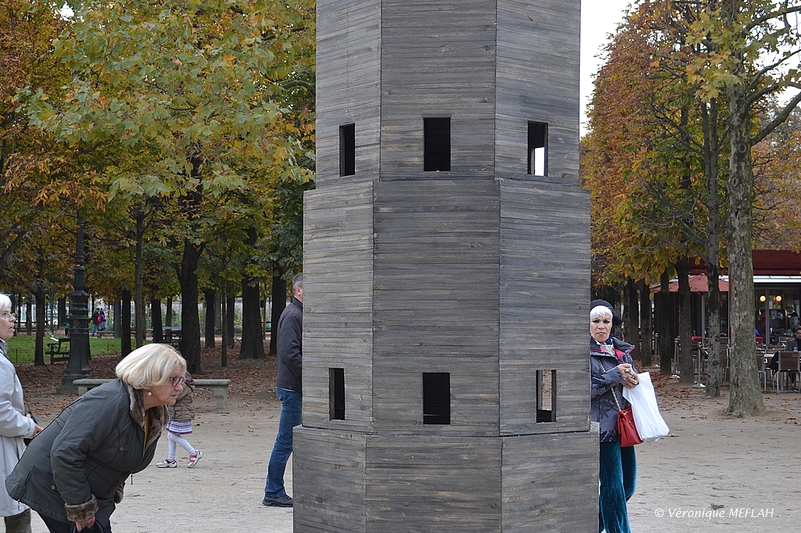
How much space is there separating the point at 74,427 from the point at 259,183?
2199cm

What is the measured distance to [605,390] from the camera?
793 cm

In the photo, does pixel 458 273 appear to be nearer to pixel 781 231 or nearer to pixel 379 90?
pixel 379 90

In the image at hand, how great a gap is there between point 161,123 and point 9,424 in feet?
36.4

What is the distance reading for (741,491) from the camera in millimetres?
12148

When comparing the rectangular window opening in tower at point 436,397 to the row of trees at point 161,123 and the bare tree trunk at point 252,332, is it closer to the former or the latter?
the row of trees at point 161,123

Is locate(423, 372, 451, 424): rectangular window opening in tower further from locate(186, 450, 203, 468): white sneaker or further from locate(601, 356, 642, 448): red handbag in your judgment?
locate(186, 450, 203, 468): white sneaker

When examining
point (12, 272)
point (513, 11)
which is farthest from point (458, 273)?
point (12, 272)

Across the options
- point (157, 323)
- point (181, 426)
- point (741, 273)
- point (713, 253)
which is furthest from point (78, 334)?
point (713, 253)

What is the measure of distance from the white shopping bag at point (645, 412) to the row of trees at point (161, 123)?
9.96 m

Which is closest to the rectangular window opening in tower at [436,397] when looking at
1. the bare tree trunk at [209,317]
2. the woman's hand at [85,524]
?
the woman's hand at [85,524]

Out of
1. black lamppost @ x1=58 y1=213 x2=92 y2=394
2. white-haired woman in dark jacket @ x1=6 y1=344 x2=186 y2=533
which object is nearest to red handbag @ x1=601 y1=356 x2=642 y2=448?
white-haired woman in dark jacket @ x1=6 y1=344 x2=186 y2=533

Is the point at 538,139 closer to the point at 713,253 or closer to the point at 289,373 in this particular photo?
the point at 289,373

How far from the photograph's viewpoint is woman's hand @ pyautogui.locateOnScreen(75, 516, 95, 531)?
5.24 meters

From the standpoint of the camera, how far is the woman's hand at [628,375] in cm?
784
